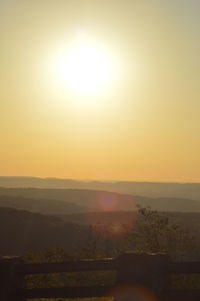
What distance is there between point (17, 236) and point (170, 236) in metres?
38.5

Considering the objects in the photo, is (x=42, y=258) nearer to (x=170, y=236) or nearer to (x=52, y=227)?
(x=170, y=236)

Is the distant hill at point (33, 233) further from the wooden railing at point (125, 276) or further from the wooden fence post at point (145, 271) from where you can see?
the wooden fence post at point (145, 271)

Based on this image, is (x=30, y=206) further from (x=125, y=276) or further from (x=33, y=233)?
(x=125, y=276)

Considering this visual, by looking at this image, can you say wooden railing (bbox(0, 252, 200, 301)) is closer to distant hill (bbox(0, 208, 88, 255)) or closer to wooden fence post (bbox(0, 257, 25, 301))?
wooden fence post (bbox(0, 257, 25, 301))

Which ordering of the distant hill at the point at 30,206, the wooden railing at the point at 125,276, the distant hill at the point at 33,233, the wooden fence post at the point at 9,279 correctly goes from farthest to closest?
the distant hill at the point at 30,206 → the distant hill at the point at 33,233 → the wooden railing at the point at 125,276 → the wooden fence post at the point at 9,279

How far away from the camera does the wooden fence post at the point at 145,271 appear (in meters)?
8.64

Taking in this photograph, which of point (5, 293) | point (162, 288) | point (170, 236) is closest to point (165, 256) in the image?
point (162, 288)

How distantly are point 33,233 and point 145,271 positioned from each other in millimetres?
49491

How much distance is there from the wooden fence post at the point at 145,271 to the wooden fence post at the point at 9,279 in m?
1.77

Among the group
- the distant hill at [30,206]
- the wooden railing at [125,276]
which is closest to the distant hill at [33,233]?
the wooden railing at [125,276]

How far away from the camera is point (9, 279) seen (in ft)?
27.5

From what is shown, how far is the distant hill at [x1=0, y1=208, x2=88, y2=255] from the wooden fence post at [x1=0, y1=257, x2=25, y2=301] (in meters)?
41.1

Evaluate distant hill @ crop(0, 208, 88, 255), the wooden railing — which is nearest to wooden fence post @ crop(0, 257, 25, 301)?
the wooden railing

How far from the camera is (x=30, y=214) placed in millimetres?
66562
